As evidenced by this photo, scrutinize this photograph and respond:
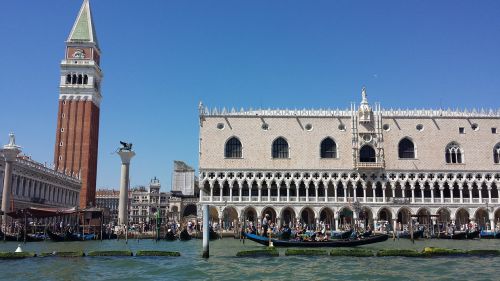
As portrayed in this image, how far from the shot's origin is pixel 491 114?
152ft

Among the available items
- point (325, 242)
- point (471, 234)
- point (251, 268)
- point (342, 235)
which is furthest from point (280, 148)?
point (251, 268)

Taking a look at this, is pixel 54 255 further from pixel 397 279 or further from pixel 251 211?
pixel 251 211

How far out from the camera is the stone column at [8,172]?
3566 centimetres

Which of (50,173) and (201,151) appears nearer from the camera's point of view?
(201,151)

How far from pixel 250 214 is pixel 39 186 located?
2074cm

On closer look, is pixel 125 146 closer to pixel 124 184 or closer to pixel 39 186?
pixel 124 184

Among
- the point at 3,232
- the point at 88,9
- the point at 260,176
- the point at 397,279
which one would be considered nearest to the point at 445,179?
the point at 260,176

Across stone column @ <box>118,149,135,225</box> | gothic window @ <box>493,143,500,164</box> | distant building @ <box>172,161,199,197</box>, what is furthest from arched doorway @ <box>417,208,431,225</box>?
distant building @ <box>172,161,199,197</box>

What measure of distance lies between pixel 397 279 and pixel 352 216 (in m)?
28.8

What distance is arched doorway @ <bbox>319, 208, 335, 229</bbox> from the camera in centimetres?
4509

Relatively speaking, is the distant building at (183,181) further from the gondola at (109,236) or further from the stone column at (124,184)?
the stone column at (124,184)

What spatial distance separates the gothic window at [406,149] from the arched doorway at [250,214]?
1350 cm

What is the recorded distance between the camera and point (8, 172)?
36.3m

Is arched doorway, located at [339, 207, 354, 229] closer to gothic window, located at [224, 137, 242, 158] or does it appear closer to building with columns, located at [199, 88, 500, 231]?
building with columns, located at [199, 88, 500, 231]
